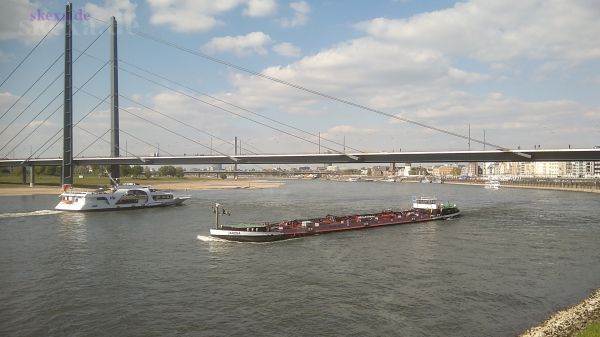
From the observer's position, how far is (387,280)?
77.9 ft

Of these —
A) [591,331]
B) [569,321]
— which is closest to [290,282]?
[569,321]

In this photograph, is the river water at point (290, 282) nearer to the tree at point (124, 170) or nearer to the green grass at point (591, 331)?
the green grass at point (591, 331)

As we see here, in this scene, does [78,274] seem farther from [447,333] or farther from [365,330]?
[447,333]

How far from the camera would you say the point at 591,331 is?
14734 millimetres

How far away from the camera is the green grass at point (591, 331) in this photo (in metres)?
14.3

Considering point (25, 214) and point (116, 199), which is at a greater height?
point (116, 199)

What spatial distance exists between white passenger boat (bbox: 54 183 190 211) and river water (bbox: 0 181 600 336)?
18.5 m

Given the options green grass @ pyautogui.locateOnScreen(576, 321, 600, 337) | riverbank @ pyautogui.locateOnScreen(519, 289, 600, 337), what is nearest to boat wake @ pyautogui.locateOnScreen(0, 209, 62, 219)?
riverbank @ pyautogui.locateOnScreen(519, 289, 600, 337)

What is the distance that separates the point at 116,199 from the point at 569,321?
57505 mm

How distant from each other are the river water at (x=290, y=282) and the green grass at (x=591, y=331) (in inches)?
103

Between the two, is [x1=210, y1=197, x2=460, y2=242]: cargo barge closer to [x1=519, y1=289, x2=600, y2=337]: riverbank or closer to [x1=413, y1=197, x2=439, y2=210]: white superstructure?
[x1=413, y1=197, x2=439, y2=210]: white superstructure

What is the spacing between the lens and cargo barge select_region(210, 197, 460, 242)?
35281 mm

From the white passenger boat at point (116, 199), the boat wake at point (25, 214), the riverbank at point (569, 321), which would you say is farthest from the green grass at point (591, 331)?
the white passenger boat at point (116, 199)

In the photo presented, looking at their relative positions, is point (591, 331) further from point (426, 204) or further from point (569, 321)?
point (426, 204)
